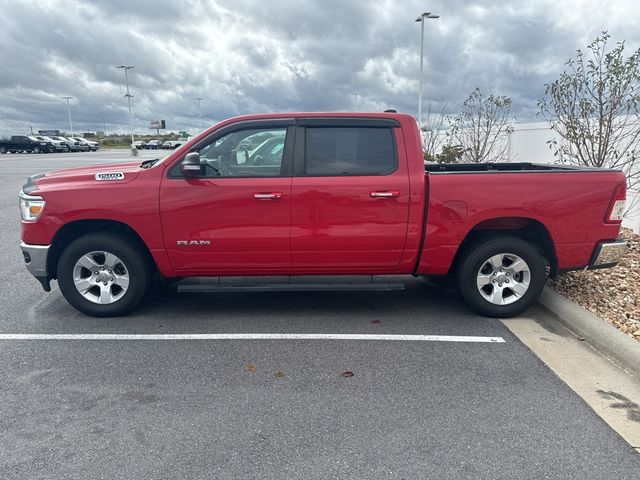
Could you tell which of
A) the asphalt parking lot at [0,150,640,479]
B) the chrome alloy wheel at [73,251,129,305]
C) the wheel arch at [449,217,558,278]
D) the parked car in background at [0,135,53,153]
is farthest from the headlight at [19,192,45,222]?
the parked car in background at [0,135,53,153]

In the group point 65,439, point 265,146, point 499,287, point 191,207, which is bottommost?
point 65,439

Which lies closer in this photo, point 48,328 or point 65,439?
point 65,439

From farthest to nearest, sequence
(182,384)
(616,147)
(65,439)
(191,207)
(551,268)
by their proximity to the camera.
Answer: (616,147) < (551,268) < (191,207) < (182,384) < (65,439)

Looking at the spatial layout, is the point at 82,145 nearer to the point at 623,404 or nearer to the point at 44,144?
the point at 44,144

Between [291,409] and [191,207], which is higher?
[191,207]

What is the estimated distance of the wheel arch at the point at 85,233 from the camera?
4.59 metres

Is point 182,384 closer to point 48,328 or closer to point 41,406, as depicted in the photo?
point 41,406

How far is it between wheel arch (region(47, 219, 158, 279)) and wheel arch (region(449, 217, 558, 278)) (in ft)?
10.3

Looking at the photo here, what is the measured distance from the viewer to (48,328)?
4.50m

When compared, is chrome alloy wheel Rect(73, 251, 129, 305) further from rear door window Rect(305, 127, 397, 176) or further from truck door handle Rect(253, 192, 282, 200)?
rear door window Rect(305, 127, 397, 176)

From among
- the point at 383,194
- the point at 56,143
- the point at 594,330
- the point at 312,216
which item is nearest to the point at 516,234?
the point at 594,330

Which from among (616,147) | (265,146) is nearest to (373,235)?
(265,146)

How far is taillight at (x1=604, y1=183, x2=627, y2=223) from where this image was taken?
4469 millimetres

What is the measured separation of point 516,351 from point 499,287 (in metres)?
0.82
